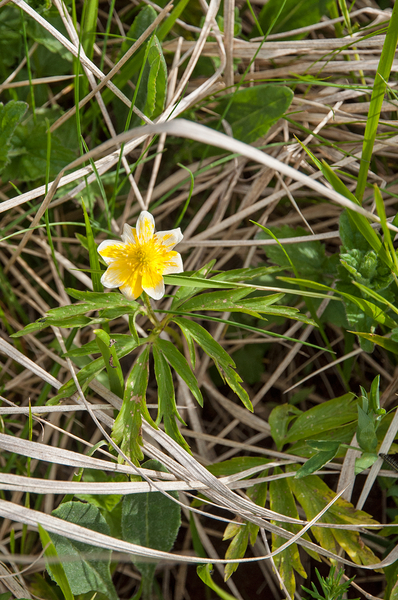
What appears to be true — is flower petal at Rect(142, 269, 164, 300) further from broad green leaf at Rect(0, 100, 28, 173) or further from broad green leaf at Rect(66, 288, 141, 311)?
broad green leaf at Rect(0, 100, 28, 173)

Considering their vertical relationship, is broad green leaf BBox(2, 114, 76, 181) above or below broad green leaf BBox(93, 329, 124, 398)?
above

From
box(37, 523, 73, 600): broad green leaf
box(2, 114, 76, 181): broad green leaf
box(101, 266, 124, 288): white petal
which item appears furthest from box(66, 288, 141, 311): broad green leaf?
box(2, 114, 76, 181): broad green leaf

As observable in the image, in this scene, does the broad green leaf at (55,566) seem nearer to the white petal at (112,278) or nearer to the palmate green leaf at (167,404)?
the palmate green leaf at (167,404)

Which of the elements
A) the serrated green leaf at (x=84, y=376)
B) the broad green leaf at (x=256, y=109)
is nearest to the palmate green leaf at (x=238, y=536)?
the serrated green leaf at (x=84, y=376)

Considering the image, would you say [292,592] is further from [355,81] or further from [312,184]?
[355,81]

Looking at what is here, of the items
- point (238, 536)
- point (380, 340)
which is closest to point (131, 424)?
point (238, 536)

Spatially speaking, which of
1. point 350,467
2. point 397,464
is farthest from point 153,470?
point 397,464
